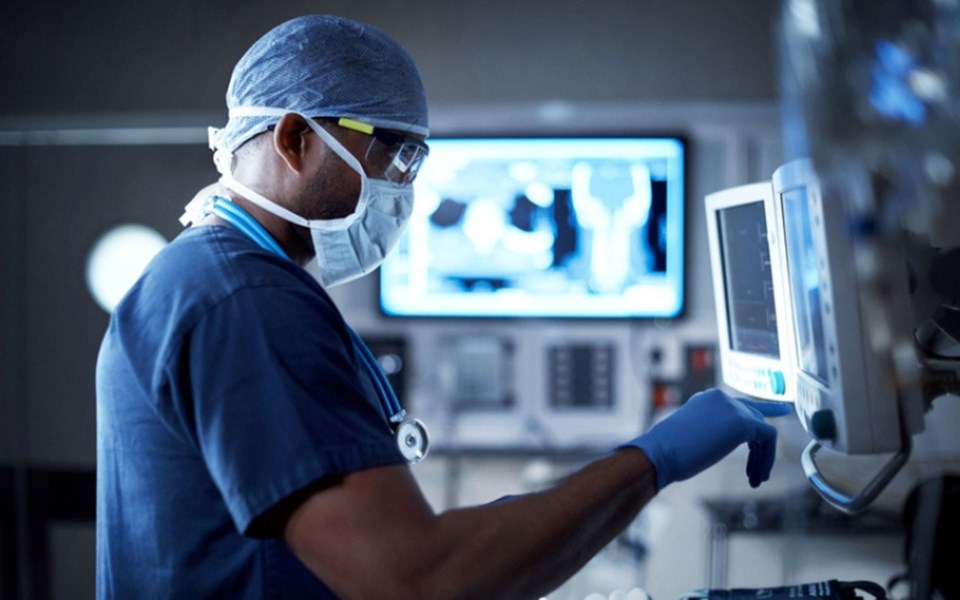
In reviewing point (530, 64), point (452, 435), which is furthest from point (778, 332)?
point (452, 435)

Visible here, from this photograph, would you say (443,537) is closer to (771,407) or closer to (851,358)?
(851,358)

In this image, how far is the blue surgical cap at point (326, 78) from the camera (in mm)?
1123

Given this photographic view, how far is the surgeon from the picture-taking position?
822 millimetres

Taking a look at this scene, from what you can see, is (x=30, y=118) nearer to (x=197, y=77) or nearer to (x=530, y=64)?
(x=197, y=77)

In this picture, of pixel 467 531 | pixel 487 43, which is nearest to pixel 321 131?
pixel 467 531

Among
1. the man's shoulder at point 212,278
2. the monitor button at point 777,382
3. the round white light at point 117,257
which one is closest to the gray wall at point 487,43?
the round white light at point 117,257

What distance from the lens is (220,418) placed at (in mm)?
837

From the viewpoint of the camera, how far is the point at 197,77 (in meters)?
2.89

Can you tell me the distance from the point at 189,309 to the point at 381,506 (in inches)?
10.3

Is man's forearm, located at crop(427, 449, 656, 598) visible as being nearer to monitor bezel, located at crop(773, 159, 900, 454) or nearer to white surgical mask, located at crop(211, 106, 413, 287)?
monitor bezel, located at crop(773, 159, 900, 454)

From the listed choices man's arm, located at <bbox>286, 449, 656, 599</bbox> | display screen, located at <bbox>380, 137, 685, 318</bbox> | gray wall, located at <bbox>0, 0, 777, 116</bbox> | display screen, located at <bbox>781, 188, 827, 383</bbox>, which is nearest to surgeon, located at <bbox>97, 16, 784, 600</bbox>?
man's arm, located at <bbox>286, 449, 656, 599</bbox>

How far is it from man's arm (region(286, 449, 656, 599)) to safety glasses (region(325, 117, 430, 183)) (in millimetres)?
442

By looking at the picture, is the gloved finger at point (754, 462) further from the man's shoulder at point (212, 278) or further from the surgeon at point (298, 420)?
the man's shoulder at point (212, 278)

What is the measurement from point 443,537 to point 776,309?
571 mm
